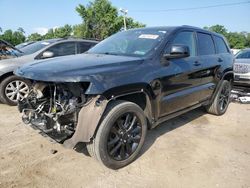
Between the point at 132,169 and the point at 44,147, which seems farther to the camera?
the point at 44,147

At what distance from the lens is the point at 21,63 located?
19.6 ft

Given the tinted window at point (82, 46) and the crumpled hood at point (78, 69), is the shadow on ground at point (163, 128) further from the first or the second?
the tinted window at point (82, 46)

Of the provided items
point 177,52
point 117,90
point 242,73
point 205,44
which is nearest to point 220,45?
point 205,44

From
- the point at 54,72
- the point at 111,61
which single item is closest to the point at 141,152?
the point at 111,61

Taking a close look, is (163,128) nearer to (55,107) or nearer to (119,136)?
(119,136)

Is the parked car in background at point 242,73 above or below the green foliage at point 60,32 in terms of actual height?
below

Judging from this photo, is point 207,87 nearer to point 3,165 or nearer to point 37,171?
point 37,171

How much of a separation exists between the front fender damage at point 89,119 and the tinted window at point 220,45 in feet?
11.6

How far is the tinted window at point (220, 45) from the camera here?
544 centimetres

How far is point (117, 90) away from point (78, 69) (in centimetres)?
51

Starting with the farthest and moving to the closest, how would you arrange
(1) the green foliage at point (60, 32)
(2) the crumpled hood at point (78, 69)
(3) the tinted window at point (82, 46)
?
(1) the green foliage at point (60, 32) < (3) the tinted window at point (82, 46) < (2) the crumpled hood at point (78, 69)

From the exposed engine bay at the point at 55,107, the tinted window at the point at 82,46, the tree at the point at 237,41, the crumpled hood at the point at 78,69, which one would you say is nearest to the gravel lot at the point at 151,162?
the exposed engine bay at the point at 55,107

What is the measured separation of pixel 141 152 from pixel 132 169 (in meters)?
0.48

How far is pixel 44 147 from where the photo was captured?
151 inches
